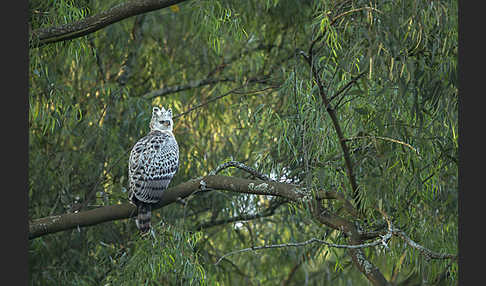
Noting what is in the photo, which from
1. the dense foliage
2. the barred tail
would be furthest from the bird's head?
the barred tail

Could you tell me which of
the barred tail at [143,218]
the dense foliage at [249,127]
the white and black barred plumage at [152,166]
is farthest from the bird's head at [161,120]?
the barred tail at [143,218]

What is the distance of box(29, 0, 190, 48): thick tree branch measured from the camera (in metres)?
3.53

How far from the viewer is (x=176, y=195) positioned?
11.7ft

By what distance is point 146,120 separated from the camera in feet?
15.6

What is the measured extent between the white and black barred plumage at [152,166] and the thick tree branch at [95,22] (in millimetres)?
848

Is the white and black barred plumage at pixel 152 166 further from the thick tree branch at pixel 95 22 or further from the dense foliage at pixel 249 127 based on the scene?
the thick tree branch at pixel 95 22

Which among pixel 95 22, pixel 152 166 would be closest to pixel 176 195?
pixel 152 166

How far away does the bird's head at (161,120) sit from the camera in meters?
4.52

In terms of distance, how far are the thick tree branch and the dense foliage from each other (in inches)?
8.5

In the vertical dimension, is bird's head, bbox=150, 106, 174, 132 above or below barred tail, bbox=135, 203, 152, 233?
above

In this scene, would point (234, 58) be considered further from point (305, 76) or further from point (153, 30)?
point (305, 76)

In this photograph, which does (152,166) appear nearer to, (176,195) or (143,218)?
(143,218)

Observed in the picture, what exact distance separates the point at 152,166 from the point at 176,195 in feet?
1.83

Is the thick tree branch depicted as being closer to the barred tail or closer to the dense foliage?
the dense foliage
